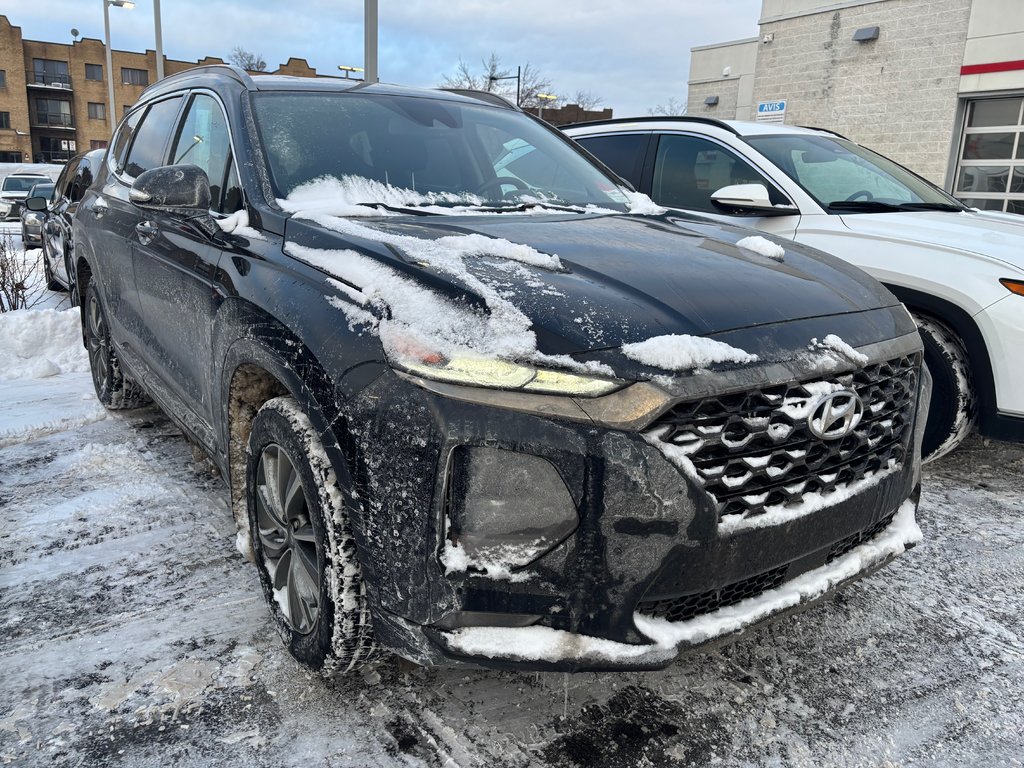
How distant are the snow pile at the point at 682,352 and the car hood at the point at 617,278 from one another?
0.04 metres

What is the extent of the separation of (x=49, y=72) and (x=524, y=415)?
69453 mm

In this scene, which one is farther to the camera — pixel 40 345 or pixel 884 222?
pixel 40 345

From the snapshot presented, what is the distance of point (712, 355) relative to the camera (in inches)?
70.6

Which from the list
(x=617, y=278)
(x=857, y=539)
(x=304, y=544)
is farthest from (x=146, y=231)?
(x=857, y=539)

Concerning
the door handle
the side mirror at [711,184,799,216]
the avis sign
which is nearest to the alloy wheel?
the door handle

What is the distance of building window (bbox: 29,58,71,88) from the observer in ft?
188

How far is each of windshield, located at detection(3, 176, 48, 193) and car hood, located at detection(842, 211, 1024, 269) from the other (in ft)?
78.7

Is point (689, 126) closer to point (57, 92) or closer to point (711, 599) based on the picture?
point (711, 599)

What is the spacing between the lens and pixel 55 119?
190 ft

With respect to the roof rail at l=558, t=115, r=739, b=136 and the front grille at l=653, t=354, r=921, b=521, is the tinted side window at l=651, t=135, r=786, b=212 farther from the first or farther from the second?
the front grille at l=653, t=354, r=921, b=521

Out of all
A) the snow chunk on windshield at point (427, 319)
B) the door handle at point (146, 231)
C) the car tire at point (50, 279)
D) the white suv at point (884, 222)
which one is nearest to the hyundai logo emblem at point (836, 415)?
the white suv at point (884, 222)

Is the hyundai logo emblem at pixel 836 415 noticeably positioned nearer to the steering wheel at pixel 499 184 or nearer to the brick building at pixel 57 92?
the steering wheel at pixel 499 184

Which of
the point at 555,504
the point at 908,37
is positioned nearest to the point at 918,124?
the point at 908,37

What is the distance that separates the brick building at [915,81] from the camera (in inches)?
507
